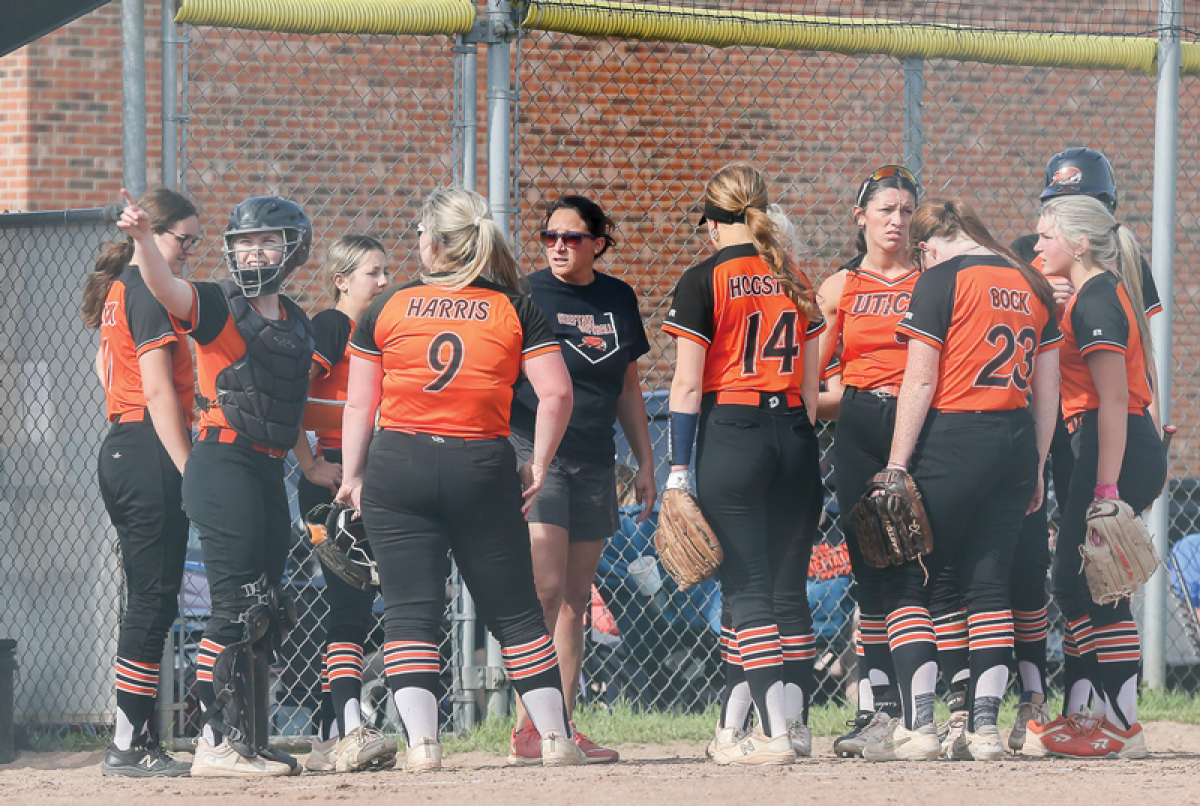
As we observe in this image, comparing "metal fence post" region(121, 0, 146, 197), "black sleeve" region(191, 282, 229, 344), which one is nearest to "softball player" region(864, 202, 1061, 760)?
"black sleeve" region(191, 282, 229, 344)

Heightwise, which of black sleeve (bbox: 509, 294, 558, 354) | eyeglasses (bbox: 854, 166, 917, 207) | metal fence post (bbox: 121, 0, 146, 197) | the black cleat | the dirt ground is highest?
metal fence post (bbox: 121, 0, 146, 197)

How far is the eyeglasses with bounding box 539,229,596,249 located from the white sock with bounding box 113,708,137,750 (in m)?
2.16

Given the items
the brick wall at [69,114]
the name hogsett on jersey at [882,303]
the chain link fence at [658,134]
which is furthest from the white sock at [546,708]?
the brick wall at [69,114]

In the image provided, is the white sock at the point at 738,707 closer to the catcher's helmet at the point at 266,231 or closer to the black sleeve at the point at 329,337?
the black sleeve at the point at 329,337

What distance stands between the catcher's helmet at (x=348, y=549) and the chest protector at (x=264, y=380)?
0.97 feet

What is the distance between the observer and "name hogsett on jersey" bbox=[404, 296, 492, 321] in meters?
4.34

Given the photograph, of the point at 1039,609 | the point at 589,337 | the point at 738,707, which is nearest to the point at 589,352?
the point at 589,337

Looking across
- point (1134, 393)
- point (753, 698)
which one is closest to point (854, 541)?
point (753, 698)

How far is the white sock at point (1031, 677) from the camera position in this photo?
5.15 m

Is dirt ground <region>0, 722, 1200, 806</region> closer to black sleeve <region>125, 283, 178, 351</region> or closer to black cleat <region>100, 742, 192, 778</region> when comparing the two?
black cleat <region>100, 742, 192, 778</region>

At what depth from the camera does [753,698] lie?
4.62 m

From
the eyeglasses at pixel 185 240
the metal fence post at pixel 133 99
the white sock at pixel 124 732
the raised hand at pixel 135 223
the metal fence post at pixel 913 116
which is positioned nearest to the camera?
the raised hand at pixel 135 223

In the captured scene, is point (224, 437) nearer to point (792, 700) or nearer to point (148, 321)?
point (148, 321)

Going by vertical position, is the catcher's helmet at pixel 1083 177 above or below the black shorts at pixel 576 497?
above
